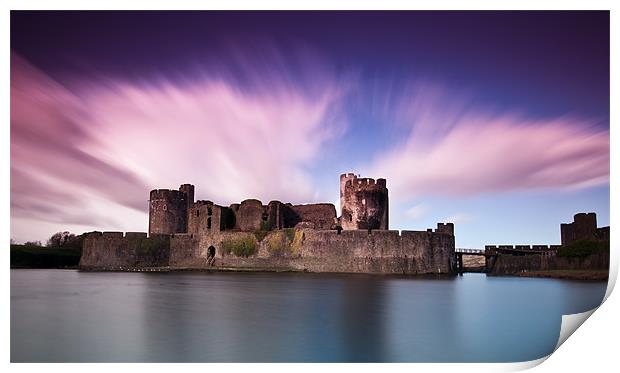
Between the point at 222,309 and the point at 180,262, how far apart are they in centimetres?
1139

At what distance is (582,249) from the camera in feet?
37.5

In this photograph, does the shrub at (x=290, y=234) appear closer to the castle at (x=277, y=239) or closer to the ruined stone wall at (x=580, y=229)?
the castle at (x=277, y=239)

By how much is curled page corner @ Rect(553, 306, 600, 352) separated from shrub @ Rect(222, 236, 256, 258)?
10.9 meters

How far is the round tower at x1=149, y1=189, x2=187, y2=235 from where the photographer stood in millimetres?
20047

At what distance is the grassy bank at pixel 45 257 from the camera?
20594mm

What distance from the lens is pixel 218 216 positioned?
18.8 m

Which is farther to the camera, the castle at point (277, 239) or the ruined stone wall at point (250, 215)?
the ruined stone wall at point (250, 215)

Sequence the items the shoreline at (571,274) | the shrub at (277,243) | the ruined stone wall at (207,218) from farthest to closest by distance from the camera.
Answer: the ruined stone wall at (207,218), the shrub at (277,243), the shoreline at (571,274)

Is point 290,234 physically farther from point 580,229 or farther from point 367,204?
point 580,229

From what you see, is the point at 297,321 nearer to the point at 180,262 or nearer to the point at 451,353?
the point at 451,353

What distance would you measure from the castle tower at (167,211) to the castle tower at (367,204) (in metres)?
6.01

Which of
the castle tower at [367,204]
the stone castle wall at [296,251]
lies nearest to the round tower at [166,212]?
the stone castle wall at [296,251]

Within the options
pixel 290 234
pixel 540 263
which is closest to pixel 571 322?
pixel 540 263
